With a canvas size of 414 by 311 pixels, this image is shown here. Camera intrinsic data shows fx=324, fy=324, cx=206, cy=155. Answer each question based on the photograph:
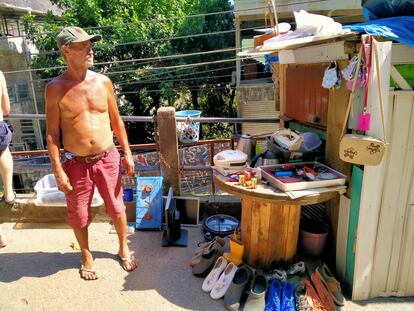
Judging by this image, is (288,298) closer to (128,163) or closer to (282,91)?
(128,163)

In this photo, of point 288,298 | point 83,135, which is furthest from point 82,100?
point 288,298

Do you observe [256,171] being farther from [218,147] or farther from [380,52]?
[218,147]

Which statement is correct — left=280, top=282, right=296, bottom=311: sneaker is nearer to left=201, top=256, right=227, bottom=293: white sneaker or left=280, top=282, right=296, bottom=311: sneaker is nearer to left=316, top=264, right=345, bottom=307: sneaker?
left=316, top=264, right=345, bottom=307: sneaker

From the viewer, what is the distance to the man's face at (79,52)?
253cm

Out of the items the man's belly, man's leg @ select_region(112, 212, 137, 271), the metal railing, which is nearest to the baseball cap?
the man's belly

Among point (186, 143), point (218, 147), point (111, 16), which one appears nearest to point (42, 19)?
point (111, 16)

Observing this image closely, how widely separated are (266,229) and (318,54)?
150 centimetres

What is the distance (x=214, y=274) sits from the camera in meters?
2.79

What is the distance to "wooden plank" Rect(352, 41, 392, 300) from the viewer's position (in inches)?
82.6

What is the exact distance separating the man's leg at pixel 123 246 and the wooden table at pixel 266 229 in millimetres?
970

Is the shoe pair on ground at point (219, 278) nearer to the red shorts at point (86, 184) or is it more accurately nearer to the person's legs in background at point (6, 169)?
the red shorts at point (86, 184)

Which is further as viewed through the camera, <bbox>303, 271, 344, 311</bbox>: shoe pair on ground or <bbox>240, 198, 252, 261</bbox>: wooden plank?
<bbox>240, 198, 252, 261</bbox>: wooden plank

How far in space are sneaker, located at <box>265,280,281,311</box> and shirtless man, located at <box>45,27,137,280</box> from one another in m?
1.27

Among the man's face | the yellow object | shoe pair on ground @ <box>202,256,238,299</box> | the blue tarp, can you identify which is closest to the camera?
the blue tarp
